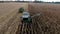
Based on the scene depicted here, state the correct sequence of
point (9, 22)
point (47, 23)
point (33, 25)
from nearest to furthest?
point (33, 25), point (47, 23), point (9, 22)

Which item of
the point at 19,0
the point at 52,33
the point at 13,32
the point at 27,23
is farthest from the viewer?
the point at 19,0

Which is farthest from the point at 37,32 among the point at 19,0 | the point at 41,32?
the point at 19,0

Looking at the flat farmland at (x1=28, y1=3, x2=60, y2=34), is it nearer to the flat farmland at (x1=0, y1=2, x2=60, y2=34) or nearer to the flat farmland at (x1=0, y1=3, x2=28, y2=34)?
the flat farmland at (x1=0, y1=2, x2=60, y2=34)

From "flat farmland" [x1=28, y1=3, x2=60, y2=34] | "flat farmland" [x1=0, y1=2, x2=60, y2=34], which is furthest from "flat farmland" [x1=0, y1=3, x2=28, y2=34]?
"flat farmland" [x1=28, y1=3, x2=60, y2=34]

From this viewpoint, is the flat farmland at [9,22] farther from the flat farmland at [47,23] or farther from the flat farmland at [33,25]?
the flat farmland at [47,23]

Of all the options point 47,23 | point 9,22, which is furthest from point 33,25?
point 9,22

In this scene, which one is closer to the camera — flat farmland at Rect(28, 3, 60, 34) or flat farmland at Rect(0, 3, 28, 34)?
flat farmland at Rect(28, 3, 60, 34)

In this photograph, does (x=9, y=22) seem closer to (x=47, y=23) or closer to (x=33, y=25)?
(x=33, y=25)

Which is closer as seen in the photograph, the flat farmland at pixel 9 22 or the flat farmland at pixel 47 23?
the flat farmland at pixel 47 23

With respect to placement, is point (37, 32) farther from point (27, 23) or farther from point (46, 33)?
point (27, 23)

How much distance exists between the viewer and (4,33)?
32.5ft

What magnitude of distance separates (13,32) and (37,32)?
1.48m

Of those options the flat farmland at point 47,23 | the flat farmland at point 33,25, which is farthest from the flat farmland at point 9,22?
the flat farmland at point 47,23

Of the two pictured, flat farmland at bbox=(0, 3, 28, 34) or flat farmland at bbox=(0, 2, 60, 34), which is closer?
flat farmland at bbox=(0, 2, 60, 34)
